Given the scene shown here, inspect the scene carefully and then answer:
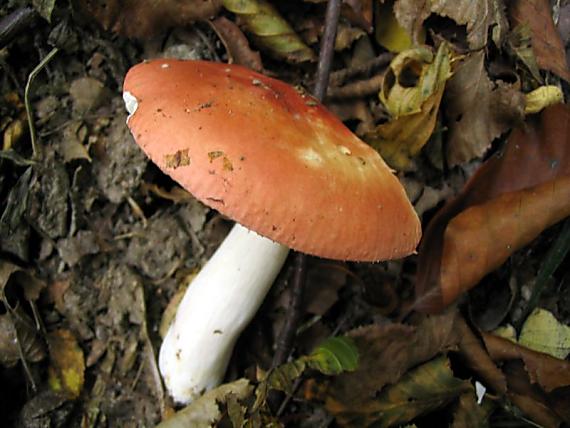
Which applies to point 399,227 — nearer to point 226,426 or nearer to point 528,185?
point 528,185

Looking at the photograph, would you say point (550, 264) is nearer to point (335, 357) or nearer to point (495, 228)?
point (495, 228)

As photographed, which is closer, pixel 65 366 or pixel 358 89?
pixel 65 366

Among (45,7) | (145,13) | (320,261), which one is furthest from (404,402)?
(45,7)

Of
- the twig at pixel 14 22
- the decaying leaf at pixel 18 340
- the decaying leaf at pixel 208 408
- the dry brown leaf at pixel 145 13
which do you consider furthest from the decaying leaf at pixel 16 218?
the decaying leaf at pixel 208 408

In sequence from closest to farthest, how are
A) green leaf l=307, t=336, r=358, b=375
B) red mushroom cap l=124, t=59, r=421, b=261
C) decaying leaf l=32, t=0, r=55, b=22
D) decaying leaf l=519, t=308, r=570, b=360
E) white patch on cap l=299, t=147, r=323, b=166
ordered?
1. red mushroom cap l=124, t=59, r=421, b=261
2. white patch on cap l=299, t=147, r=323, b=166
3. green leaf l=307, t=336, r=358, b=375
4. decaying leaf l=32, t=0, r=55, b=22
5. decaying leaf l=519, t=308, r=570, b=360

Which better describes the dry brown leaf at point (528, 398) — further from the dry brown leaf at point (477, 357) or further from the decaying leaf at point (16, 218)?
the decaying leaf at point (16, 218)

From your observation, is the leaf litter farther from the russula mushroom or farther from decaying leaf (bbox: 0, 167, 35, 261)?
the russula mushroom

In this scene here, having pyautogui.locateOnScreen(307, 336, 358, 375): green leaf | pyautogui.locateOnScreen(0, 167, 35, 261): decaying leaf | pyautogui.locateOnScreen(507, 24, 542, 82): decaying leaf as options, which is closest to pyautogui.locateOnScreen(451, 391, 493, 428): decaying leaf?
pyautogui.locateOnScreen(307, 336, 358, 375): green leaf

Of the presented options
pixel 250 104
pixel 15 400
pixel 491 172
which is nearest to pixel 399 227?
pixel 250 104
